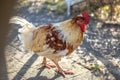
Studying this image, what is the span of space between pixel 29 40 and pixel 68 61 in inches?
→ 33.3

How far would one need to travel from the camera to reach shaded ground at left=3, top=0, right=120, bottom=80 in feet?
10.2

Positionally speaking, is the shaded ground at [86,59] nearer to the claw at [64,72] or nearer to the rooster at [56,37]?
the claw at [64,72]

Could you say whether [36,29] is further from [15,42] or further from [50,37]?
[15,42]

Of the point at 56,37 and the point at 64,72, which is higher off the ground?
the point at 56,37

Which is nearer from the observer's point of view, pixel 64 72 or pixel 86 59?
pixel 64 72

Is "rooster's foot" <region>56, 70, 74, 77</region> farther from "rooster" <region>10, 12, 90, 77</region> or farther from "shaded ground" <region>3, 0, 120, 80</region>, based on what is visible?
"rooster" <region>10, 12, 90, 77</region>

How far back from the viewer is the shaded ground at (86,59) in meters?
3.12

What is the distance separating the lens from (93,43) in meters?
3.99

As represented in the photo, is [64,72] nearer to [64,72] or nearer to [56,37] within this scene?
[64,72]

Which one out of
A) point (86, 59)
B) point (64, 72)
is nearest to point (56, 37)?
point (64, 72)

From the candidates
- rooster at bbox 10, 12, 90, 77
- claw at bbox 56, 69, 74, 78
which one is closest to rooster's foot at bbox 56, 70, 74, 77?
claw at bbox 56, 69, 74, 78

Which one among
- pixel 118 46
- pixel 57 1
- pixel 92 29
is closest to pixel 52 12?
pixel 57 1

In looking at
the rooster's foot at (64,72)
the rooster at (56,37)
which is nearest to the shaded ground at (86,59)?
the rooster's foot at (64,72)

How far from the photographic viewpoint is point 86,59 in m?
3.53
